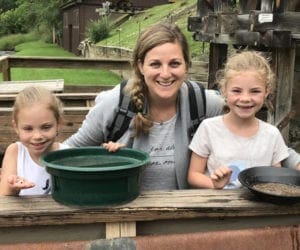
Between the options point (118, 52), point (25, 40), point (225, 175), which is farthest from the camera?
point (25, 40)

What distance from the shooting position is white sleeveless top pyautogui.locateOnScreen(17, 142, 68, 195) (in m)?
2.41

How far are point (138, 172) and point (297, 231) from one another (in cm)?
63

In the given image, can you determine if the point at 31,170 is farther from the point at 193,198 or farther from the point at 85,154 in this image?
the point at 193,198

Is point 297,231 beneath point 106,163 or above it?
beneath

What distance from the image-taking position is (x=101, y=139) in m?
2.74

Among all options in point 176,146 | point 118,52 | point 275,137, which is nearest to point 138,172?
point 176,146

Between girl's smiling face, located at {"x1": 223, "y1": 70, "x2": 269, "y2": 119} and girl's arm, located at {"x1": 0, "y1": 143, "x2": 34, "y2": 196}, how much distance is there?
1.05 m

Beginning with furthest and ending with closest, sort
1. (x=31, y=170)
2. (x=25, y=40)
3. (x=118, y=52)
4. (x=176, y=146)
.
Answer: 1. (x=25, y=40)
2. (x=118, y=52)
3. (x=176, y=146)
4. (x=31, y=170)

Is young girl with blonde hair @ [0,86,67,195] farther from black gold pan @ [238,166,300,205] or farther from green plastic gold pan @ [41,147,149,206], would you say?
black gold pan @ [238,166,300,205]

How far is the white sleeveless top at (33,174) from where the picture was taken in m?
2.41

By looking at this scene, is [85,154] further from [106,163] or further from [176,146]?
[176,146]

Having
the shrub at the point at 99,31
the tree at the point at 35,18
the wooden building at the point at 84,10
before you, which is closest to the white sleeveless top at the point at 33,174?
the shrub at the point at 99,31

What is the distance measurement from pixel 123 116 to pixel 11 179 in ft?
2.49

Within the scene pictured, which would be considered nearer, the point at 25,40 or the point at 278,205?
the point at 278,205
